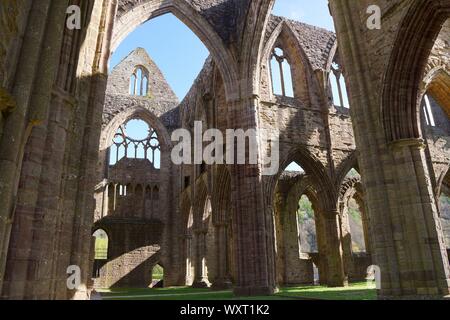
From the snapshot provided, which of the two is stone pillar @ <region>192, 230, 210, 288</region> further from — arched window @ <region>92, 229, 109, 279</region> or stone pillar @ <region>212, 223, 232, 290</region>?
arched window @ <region>92, 229, 109, 279</region>

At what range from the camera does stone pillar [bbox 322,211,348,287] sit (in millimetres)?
14081

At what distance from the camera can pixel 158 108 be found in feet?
75.2

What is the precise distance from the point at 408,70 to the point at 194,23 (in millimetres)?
9193

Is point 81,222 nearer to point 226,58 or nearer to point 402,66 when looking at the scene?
point 402,66

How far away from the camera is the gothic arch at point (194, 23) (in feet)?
42.8

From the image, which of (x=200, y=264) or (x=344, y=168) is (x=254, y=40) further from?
(x=200, y=264)

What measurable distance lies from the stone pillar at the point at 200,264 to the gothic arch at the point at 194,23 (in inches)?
332

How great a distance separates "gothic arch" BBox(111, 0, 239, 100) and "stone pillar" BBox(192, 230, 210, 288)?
8427mm

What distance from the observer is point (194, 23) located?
1407 cm

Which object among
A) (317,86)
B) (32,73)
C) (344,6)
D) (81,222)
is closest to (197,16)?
(317,86)

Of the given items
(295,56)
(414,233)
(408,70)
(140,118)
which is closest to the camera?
(414,233)

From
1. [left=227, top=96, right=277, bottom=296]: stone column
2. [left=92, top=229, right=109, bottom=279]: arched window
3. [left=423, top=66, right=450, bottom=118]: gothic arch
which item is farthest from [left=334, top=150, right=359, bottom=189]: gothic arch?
[left=92, top=229, right=109, bottom=279]: arched window

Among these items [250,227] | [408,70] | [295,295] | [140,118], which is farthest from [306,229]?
[408,70]
